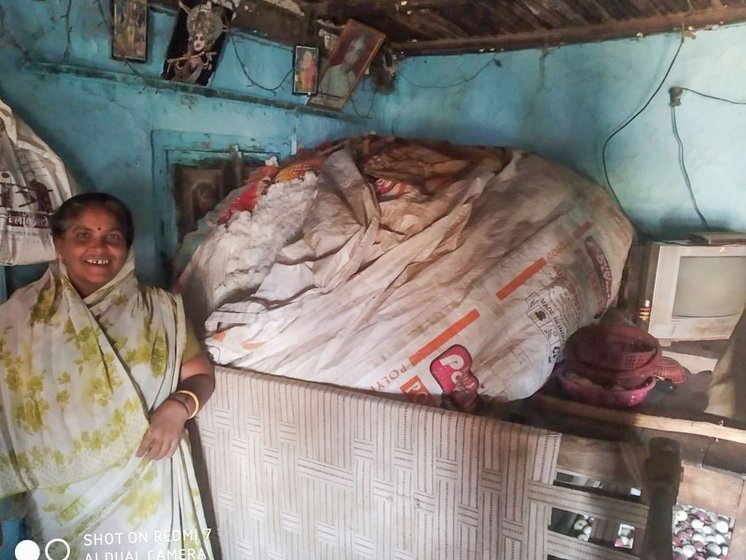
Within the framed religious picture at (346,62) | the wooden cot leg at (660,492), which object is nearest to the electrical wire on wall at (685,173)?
the framed religious picture at (346,62)

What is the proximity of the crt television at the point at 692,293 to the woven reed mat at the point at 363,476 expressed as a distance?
1069 mm

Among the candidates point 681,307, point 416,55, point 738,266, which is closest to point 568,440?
point 681,307

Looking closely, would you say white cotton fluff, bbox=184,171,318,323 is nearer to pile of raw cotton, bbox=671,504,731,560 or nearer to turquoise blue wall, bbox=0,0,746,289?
turquoise blue wall, bbox=0,0,746,289

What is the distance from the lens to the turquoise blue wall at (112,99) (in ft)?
3.71

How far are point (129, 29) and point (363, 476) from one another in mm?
1222

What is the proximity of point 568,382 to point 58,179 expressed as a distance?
119 centimetres

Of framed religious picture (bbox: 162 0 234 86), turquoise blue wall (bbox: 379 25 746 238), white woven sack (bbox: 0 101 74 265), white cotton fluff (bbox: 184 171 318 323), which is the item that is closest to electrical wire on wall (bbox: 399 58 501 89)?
turquoise blue wall (bbox: 379 25 746 238)

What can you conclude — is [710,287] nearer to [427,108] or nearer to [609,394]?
[609,394]

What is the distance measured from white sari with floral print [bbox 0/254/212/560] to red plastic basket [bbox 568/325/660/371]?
→ 0.91 metres

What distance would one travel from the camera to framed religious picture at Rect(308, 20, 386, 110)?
6.48 ft

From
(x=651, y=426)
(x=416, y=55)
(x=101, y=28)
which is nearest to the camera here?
(x=651, y=426)

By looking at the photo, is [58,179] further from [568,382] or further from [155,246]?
[568,382]

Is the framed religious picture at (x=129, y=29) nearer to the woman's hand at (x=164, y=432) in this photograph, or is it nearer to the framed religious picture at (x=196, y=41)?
the framed religious picture at (x=196, y=41)

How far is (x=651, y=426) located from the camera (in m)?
0.97
